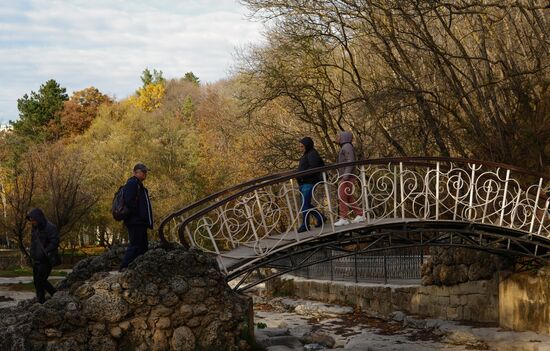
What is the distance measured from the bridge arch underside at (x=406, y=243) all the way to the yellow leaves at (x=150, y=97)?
207 ft

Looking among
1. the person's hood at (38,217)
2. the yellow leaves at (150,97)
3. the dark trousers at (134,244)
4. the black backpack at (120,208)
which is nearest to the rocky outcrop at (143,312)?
the dark trousers at (134,244)

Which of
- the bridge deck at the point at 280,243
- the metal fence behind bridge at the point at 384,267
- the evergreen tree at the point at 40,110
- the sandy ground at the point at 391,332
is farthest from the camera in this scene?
the evergreen tree at the point at 40,110

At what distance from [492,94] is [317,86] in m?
7.04

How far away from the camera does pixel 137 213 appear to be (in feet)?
37.8

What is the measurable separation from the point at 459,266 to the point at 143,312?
8712mm

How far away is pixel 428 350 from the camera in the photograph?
47.4ft

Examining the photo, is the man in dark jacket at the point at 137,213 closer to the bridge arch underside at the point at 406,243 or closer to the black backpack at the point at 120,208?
the black backpack at the point at 120,208

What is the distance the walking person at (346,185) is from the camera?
12.7 metres

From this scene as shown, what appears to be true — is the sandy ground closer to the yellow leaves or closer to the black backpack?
the black backpack

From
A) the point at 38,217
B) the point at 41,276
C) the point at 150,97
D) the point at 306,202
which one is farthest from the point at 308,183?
the point at 150,97

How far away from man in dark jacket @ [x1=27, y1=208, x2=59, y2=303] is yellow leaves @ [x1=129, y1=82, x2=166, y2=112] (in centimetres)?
6375

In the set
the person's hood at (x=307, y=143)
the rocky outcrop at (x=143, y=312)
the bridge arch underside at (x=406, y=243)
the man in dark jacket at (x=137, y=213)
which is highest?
the person's hood at (x=307, y=143)

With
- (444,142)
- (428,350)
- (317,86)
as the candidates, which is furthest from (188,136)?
(428,350)

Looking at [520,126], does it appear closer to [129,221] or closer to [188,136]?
[129,221]
